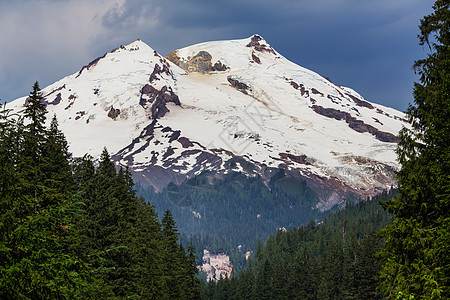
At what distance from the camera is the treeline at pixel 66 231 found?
37.4ft

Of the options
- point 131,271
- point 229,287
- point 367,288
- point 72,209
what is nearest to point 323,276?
point 367,288

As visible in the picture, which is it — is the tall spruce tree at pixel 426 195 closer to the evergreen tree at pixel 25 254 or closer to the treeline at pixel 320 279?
the evergreen tree at pixel 25 254

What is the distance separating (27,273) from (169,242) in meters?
44.1

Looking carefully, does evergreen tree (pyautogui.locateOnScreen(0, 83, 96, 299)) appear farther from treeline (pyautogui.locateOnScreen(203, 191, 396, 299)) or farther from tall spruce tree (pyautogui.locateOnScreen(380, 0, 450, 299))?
treeline (pyautogui.locateOnScreen(203, 191, 396, 299))

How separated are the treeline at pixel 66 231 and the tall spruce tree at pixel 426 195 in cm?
1027

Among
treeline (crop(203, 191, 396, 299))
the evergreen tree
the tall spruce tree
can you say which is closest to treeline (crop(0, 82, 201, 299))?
the evergreen tree

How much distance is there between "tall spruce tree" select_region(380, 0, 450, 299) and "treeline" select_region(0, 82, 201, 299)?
10.3 metres

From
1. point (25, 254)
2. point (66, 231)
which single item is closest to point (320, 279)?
point (66, 231)

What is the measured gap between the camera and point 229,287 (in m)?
121

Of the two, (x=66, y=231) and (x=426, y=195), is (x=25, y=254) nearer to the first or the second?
(x=66, y=231)

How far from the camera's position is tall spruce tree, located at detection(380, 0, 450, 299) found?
51.9 ft

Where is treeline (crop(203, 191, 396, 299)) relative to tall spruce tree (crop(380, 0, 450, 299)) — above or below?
above

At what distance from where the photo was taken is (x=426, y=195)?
17.8m

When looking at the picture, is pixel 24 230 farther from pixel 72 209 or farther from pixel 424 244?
pixel 424 244
